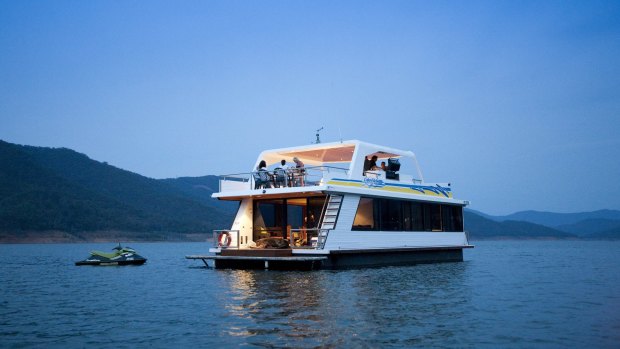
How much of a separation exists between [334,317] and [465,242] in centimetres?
1854

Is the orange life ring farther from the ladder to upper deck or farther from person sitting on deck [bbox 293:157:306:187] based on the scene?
the ladder to upper deck

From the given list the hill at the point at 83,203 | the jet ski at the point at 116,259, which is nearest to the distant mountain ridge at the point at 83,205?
the hill at the point at 83,203

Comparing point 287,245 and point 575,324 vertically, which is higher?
point 287,245

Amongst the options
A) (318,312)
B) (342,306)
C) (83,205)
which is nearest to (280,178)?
(342,306)

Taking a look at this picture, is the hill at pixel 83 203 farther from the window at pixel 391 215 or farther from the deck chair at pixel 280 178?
the window at pixel 391 215

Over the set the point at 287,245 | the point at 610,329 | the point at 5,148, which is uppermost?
the point at 5,148

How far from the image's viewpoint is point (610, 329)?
9.63 metres

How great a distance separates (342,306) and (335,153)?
44.1 ft

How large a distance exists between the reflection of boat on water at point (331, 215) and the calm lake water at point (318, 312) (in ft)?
4.20

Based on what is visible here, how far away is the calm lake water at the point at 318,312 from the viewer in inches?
353

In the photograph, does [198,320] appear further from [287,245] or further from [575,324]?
[287,245]

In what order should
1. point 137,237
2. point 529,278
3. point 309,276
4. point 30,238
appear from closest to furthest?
point 309,276 < point 529,278 < point 30,238 < point 137,237

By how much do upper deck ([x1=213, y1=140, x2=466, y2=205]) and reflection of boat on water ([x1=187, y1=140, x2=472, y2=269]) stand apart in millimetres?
35

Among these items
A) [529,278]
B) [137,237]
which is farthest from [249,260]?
[137,237]
